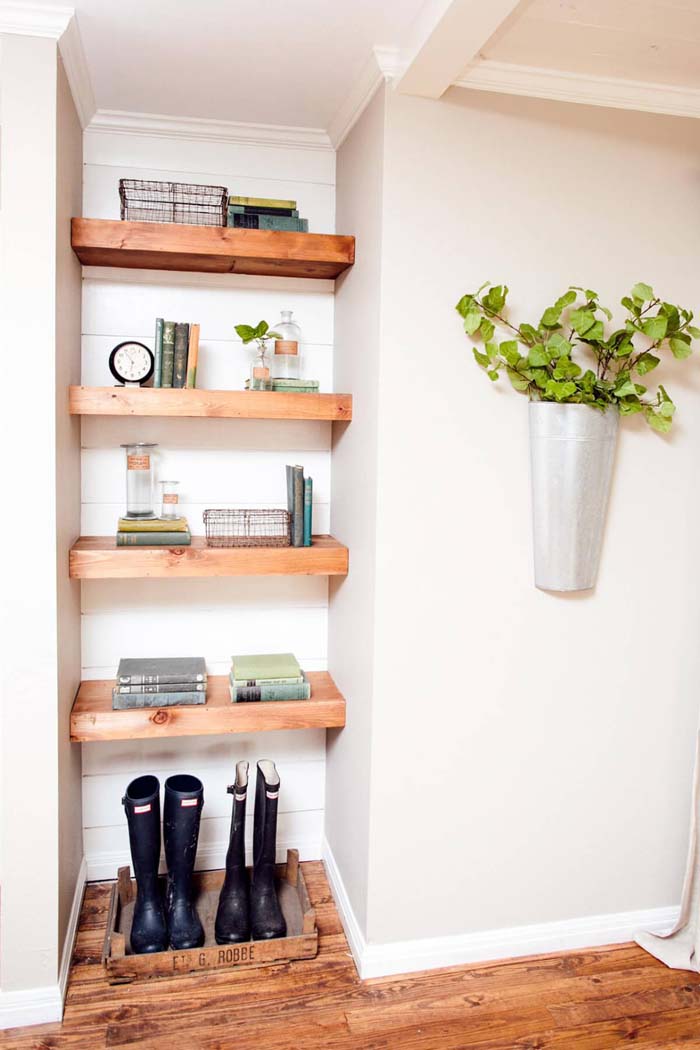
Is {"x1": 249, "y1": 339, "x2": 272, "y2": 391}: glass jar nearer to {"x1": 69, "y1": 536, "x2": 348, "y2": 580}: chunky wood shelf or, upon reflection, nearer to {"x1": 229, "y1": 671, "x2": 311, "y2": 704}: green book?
{"x1": 69, "y1": 536, "x2": 348, "y2": 580}: chunky wood shelf

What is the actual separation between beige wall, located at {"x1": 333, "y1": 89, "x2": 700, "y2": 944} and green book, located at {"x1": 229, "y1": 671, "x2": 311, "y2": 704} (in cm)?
34

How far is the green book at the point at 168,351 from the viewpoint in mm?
2426

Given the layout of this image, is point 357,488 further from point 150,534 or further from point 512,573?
point 150,534

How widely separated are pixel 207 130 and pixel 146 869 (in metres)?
2.11

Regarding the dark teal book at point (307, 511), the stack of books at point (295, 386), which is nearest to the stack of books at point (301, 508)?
the dark teal book at point (307, 511)

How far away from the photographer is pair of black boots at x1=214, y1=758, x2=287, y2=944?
242 centimetres

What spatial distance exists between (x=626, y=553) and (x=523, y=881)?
0.94 metres

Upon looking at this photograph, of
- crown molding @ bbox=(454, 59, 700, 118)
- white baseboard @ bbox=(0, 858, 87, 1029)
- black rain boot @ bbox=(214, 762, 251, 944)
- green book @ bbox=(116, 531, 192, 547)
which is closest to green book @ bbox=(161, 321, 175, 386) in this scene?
green book @ bbox=(116, 531, 192, 547)

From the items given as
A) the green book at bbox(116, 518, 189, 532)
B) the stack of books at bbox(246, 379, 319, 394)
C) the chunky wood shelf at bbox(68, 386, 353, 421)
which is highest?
the stack of books at bbox(246, 379, 319, 394)

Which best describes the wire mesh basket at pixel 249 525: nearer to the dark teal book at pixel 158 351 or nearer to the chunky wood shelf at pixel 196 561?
the chunky wood shelf at pixel 196 561

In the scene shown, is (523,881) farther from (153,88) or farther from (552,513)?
(153,88)

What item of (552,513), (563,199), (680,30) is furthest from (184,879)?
(680,30)

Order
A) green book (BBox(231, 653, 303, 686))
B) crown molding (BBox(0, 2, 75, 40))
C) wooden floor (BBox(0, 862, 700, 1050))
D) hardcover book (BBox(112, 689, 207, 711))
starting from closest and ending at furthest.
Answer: crown molding (BBox(0, 2, 75, 40)), wooden floor (BBox(0, 862, 700, 1050)), hardcover book (BBox(112, 689, 207, 711)), green book (BBox(231, 653, 303, 686))

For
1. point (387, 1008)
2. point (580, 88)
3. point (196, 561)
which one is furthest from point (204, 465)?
point (387, 1008)
